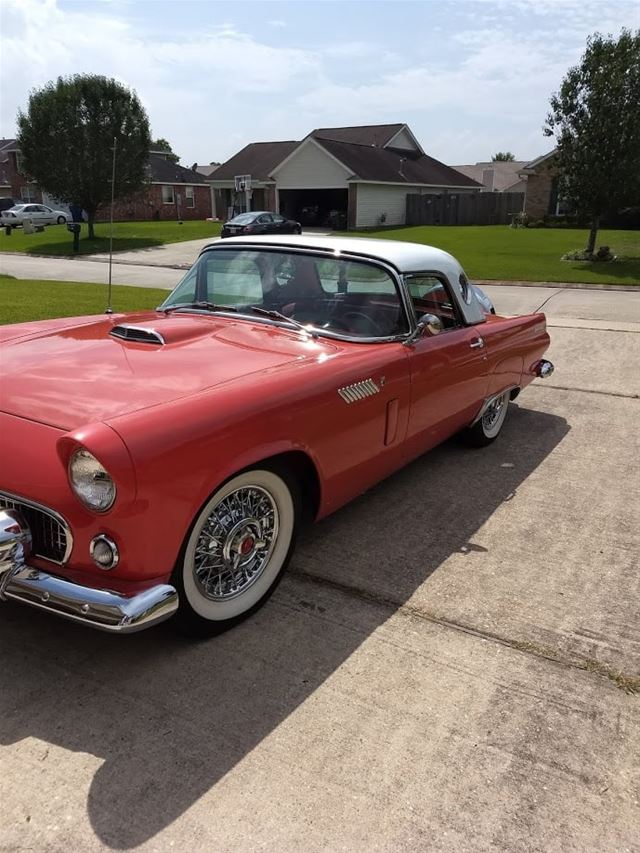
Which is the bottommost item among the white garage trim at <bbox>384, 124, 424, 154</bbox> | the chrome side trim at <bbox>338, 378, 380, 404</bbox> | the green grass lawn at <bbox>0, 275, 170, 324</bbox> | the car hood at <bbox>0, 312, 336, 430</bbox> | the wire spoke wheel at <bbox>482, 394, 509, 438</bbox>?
the wire spoke wheel at <bbox>482, 394, 509, 438</bbox>

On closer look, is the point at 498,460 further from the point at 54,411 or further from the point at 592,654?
the point at 54,411

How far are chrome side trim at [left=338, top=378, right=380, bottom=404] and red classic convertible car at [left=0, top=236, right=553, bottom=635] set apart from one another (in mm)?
10

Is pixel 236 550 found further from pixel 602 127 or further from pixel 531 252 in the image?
pixel 531 252

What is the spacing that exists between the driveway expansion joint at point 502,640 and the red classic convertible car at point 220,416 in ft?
1.20

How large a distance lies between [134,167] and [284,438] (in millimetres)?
29225

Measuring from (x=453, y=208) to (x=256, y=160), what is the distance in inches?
505

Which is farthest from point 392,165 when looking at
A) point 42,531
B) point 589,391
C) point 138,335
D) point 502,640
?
point 42,531

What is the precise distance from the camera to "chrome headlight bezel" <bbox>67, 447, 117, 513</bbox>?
2168 mm

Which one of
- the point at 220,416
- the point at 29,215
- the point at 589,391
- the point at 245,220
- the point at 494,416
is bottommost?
the point at 589,391

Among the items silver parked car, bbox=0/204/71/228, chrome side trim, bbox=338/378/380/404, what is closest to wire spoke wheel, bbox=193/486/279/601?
chrome side trim, bbox=338/378/380/404

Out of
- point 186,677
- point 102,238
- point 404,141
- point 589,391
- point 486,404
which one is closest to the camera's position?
point 186,677

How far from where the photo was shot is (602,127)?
17.8 m

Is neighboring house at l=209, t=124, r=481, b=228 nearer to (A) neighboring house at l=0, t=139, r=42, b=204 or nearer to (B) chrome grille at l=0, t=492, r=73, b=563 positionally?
(A) neighboring house at l=0, t=139, r=42, b=204

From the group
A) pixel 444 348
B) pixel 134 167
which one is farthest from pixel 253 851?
pixel 134 167
